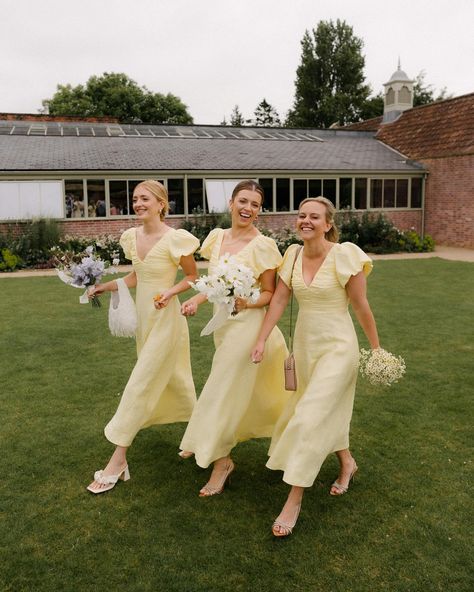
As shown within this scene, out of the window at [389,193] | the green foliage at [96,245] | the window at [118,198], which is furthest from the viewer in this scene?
the window at [389,193]

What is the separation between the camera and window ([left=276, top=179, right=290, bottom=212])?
2114cm

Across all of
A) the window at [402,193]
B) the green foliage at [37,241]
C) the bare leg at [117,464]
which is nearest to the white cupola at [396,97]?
the window at [402,193]

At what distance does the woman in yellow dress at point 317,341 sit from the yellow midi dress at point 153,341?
79cm

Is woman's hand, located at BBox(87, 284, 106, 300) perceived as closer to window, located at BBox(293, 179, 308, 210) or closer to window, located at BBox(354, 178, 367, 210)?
window, located at BBox(293, 179, 308, 210)

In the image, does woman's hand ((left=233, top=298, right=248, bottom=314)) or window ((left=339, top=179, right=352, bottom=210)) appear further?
window ((left=339, top=179, right=352, bottom=210))

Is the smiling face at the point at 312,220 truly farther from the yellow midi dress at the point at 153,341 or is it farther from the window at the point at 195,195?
the window at the point at 195,195

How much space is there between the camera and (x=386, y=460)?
4324mm

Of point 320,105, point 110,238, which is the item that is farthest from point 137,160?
point 320,105

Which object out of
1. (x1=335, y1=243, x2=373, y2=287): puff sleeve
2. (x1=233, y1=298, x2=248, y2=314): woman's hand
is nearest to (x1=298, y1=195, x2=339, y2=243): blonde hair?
(x1=335, y1=243, x2=373, y2=287): puff sleeve

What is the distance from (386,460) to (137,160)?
17468 mm

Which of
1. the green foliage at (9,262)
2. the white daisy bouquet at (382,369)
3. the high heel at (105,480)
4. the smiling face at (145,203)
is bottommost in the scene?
the high heel at (105,480)

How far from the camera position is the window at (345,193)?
22031 mm

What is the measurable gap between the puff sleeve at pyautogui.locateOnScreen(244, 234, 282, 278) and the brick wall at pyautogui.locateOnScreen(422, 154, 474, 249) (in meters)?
19.1

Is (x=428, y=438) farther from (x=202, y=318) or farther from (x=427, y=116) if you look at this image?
(x=427, y=116)
